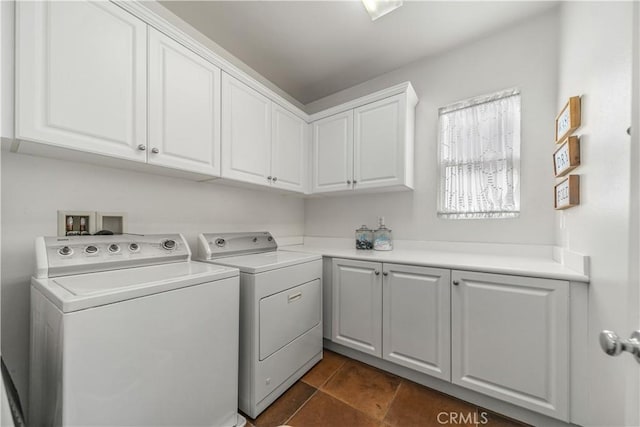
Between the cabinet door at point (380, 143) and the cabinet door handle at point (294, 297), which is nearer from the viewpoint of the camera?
the cabinet door handle at point (294, 297)

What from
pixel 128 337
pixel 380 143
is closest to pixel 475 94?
pixel 380 143

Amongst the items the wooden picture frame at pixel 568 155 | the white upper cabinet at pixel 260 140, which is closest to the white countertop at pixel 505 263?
the wooden picture frame at pixel 568 155

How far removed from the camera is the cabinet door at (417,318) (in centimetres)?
154

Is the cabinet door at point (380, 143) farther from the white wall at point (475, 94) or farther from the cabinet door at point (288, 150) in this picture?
the cabinet door at point (288, 150)

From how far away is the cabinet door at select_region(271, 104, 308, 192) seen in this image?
2.13 meters

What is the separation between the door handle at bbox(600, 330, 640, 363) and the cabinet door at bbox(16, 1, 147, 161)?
6.17 ft

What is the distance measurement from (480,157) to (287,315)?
1.98 meters

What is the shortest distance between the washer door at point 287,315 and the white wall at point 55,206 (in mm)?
849

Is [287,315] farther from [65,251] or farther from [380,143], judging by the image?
[380,143]

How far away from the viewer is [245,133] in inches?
73.3

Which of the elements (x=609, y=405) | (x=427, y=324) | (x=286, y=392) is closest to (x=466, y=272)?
(x=427, y=324)

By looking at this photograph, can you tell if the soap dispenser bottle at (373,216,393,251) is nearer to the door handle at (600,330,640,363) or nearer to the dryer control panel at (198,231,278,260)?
the dryer control panel at (198,231,278,260)

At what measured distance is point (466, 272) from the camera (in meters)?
1.47

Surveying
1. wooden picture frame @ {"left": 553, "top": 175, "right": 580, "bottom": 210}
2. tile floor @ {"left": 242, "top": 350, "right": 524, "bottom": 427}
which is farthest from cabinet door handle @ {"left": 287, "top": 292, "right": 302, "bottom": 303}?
wooden picture frame @ {"left": 553, "top": 175, "right": 580, "bottom": 210}
